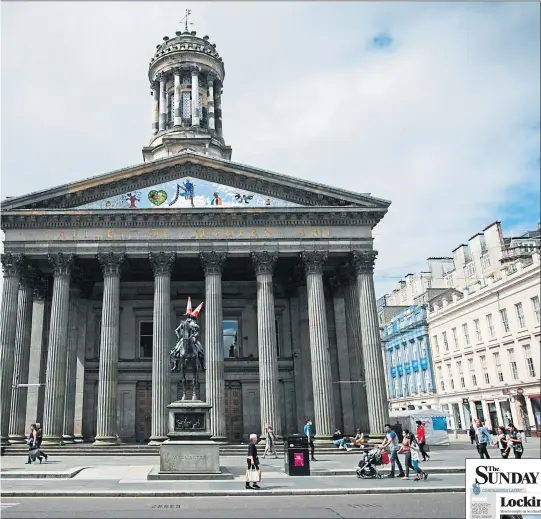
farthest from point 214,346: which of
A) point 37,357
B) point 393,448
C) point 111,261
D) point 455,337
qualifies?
point 455,337

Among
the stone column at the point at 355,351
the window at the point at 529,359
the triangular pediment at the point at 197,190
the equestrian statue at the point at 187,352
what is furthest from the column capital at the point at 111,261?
the window at the point at 529,359

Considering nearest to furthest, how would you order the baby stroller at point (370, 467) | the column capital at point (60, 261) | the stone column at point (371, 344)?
the baby stroller at point (370, 467)
the stone column at point (371, 344)
the column capital at point (60, 261)

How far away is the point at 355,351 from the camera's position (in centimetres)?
3588

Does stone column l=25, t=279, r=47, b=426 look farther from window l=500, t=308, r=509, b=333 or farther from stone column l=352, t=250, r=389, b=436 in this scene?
window l=500, t=308, r=509, b=333

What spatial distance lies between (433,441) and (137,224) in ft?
71.4

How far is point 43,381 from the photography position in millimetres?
34031

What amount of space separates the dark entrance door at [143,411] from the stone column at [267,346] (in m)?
8.98

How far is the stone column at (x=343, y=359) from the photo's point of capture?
3494 cm

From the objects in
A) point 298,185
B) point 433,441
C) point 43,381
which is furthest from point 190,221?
point 433,441

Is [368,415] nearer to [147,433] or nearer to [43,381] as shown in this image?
[147,433]

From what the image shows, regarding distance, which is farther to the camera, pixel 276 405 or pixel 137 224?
pixel 137 224

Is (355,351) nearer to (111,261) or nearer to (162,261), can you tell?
(162,261)

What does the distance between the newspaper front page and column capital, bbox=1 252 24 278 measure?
103 feet

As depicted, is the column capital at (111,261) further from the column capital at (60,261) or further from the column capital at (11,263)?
the column capital at (11,263)
